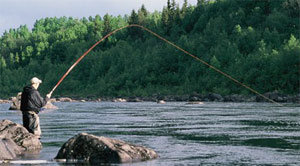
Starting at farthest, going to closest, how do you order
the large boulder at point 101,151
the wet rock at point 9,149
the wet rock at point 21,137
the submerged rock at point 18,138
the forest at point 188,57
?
the forest at point 188,57, the wet rock at point 21,137, the submerged rock at point 18,138, the wet rock at point 9,149, the large boulder at point 101,151

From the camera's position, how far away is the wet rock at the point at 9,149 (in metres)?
14.6

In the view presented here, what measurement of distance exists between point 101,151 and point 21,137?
144 inches

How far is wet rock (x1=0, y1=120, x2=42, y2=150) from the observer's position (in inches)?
667

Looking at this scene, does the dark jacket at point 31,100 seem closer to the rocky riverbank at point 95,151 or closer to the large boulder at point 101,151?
the rocky riverbank at point 95,151

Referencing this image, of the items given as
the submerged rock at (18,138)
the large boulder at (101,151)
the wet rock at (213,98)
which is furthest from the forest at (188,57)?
the large boulder at (101,151)

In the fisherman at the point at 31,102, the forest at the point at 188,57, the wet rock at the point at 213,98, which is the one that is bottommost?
the wet rock at the point at 213,98

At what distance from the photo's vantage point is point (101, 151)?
47.6ft

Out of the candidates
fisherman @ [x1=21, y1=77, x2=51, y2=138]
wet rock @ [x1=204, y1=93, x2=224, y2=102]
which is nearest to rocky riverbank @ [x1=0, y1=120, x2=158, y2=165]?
fisherman @ [x1=21, y1=77, x2=51, y2=138]

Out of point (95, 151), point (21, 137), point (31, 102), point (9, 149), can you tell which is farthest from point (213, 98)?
point (95, 151)

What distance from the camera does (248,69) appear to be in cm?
10631

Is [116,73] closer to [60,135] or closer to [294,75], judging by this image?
[294,75]

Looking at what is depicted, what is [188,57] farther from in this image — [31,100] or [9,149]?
[9,149]

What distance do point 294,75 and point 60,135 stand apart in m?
75.1

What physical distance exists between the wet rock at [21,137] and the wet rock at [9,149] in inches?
16.9
